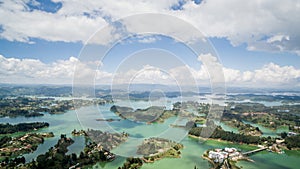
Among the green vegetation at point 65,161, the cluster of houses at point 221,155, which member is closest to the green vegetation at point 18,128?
the green vegetation at point 65,161

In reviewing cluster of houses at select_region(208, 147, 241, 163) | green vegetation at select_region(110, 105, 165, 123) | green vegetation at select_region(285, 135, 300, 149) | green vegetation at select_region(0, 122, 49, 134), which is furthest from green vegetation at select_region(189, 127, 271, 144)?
green vegetation at select_region(0, 122, 49, 134)

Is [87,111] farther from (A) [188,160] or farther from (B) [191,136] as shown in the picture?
(B) [191,136]

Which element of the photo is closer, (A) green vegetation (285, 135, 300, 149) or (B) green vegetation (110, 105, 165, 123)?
(B) green vegetation (110, 105, 165, 123)

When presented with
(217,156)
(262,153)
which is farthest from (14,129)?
(262,153)

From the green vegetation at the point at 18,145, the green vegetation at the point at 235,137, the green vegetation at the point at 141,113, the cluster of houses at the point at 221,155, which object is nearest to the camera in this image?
the green vegetation at the point at 141,113

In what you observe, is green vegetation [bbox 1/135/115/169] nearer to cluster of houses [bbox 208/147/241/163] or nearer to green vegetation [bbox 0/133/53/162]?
green vegetation [bbox 0/133/53/162]

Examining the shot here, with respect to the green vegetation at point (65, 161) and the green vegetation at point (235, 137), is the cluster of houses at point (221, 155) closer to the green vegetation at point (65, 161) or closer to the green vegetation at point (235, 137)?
the green vegetation at point (235, 137)

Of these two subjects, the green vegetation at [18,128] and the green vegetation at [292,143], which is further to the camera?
the green vegetation at [18,128]

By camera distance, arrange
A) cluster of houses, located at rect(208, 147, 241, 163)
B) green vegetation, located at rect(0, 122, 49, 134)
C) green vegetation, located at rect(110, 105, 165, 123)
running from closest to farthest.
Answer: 1. green vegetation, located at rect(110, 105, 165, 123)
2. cluster of houses, located at rect(208, 147, 241, 163)
3. green vegetation, located at rect(0, 122, 49, 134)

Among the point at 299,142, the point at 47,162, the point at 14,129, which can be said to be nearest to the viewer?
the point at 47,162

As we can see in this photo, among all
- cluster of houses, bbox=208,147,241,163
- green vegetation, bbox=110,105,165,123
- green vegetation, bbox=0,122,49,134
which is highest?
green vegetation, bbox=110,105,165,123

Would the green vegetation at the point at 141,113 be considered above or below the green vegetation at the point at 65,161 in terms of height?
above
